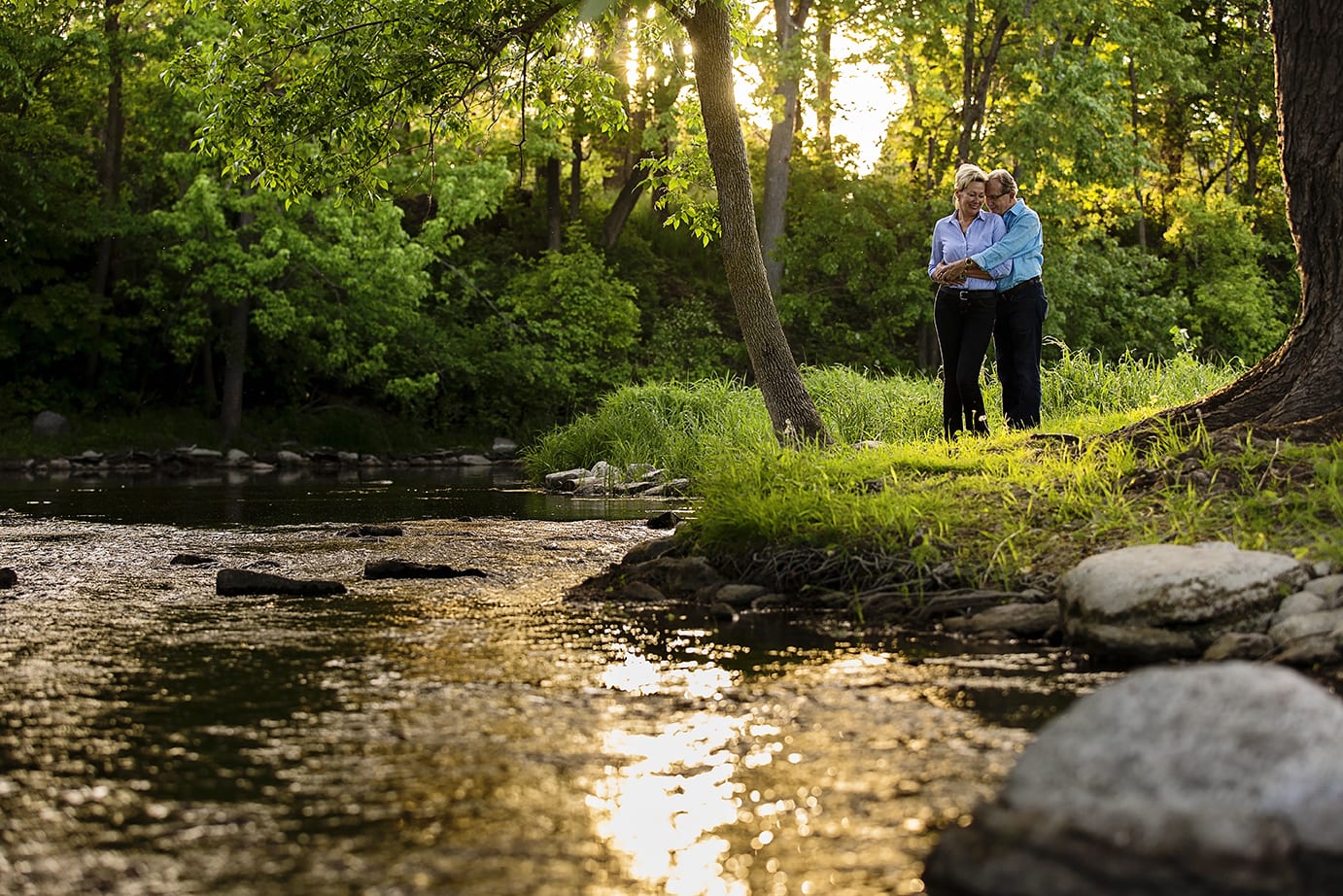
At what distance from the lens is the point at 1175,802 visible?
2926 mm

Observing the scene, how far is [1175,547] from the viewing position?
19.3ft

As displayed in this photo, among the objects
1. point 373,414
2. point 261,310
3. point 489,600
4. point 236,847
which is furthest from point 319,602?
point 373,414

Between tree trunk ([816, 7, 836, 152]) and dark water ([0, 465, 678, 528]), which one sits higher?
tree trunk ([816, 7, 836, 152])

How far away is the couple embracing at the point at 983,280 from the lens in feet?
33.4

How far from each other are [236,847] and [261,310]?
2371cm

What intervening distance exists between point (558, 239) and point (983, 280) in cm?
2307

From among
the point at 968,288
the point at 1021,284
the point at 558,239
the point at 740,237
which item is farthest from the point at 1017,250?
the point at 558,239

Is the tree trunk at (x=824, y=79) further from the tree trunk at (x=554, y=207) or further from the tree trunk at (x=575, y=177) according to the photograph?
the tree trunk at (x=554, y=207)

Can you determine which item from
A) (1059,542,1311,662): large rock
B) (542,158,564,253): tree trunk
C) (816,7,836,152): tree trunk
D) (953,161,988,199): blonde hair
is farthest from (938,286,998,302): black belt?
→ (542,158,564,253): tree trunk

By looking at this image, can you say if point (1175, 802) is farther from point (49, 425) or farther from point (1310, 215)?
point (49, 425)

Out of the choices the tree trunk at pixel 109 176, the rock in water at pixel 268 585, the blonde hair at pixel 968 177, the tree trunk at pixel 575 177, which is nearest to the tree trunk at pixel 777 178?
the tree trunk at pixel 575 177

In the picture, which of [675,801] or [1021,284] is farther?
[1021,284]

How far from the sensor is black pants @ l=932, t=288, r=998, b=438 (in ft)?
33.7

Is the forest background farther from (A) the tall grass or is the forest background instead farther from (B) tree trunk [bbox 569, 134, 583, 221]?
(A) the tall grass
